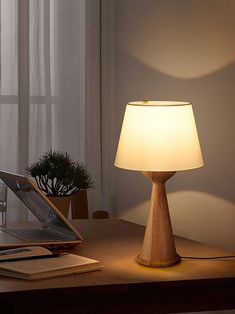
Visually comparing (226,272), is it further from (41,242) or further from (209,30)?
(209,30)

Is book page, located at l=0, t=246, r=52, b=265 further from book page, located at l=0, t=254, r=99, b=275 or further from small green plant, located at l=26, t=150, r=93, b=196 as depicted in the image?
small green plant, located at l=26, t=150, r=93, b=196

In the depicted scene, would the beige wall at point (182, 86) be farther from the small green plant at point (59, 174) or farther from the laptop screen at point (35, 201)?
the laptop screen at point (35, 201)

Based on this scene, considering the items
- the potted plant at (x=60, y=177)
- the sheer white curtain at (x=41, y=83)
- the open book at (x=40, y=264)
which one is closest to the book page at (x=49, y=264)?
the open book at (x=40, y=264)

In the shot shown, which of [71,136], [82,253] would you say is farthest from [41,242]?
[71,136]

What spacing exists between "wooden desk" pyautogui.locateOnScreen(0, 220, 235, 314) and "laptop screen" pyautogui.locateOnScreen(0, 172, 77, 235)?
216 millimetres

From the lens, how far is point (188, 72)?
2391 mm

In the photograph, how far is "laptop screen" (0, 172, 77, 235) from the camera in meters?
1.91

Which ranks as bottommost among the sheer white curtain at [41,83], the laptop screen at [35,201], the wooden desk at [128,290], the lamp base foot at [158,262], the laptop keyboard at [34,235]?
the wooden desk at [128,290]

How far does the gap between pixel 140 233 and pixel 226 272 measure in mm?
508

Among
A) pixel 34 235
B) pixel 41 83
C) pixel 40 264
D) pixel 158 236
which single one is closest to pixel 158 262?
pixel 158 236

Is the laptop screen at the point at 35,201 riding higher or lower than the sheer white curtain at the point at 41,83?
lower

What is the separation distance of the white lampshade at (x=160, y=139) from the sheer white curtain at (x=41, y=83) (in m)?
1.28

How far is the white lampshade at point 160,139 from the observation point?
1726 mm

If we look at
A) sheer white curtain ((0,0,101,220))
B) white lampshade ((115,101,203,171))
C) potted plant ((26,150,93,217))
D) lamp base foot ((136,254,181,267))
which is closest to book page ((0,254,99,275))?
lamp base foot ((136,254,181,267))
